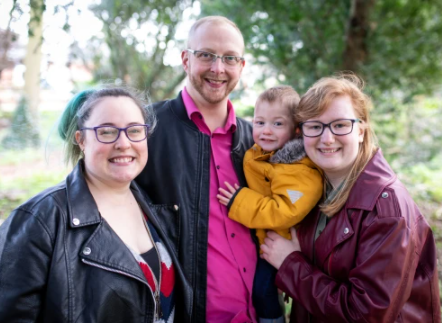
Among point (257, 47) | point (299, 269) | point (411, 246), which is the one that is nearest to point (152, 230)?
point (299, 269)

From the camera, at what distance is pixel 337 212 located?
2.19m

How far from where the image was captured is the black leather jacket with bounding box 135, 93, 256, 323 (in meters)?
2.49

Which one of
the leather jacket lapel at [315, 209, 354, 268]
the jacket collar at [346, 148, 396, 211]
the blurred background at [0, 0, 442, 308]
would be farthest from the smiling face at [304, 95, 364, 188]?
the blurred background at [0, 0, 442, 308]

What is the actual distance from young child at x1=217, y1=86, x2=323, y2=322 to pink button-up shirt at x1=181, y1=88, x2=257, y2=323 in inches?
3.1

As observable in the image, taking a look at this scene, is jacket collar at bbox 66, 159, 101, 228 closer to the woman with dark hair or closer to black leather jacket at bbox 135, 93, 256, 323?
the woman with dark hair

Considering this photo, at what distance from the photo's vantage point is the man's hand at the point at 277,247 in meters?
2.42

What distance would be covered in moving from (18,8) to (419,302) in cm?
307

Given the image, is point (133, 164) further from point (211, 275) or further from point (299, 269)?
point (299, 269)

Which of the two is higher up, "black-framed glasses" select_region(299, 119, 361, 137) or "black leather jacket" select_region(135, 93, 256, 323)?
"black-framed glasses" select_region(299, 119, 361, 137)

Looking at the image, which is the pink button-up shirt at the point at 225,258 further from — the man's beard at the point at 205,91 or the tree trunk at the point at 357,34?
the tree trunk at the point at 357,34

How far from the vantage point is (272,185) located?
8.30 ft

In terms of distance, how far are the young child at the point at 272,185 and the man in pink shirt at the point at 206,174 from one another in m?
0.10

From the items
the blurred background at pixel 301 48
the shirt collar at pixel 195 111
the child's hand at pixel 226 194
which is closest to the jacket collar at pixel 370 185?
the child's hand at pixel 226 194

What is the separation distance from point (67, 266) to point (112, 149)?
654 mm
